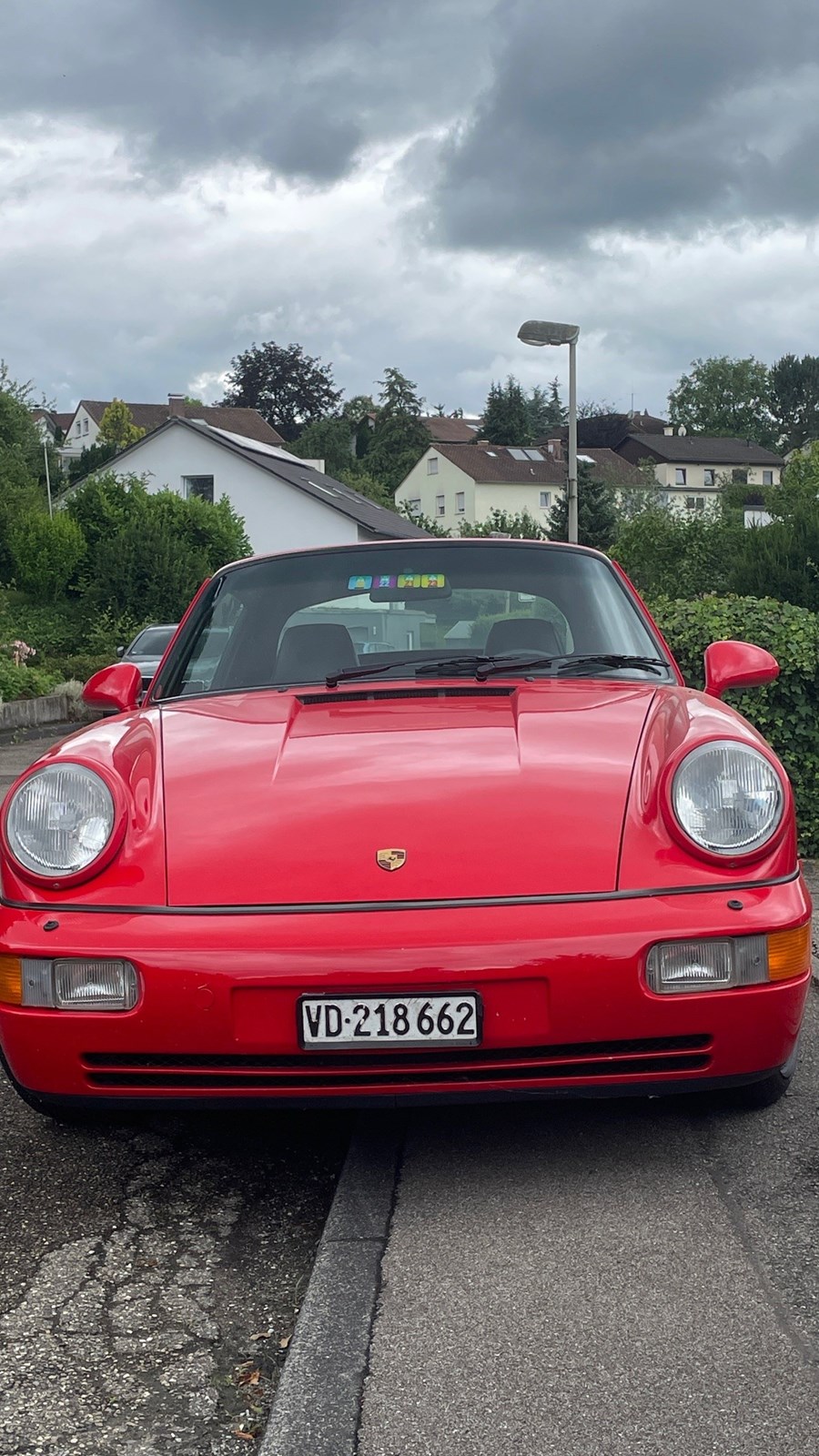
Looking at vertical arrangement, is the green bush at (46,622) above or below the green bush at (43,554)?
below

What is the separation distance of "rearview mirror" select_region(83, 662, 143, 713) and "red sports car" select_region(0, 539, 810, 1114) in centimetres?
90

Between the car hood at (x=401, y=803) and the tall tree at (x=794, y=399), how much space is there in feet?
418

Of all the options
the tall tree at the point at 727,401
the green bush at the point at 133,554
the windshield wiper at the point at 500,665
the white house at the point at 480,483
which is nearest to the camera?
the windshield wiper at the point at 500,665

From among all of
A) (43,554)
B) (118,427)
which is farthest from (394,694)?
(118,427)

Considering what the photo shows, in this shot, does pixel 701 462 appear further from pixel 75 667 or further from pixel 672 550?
pixel 75 667

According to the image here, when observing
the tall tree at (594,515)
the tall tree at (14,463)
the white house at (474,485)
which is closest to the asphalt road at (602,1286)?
the tall tree at (14,463)

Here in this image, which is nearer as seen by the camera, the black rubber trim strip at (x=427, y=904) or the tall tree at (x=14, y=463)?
the black rubber trim strip at (x=427, y=904)

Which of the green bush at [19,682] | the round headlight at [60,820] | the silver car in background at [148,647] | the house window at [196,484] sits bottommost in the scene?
the green bush at [19,682]

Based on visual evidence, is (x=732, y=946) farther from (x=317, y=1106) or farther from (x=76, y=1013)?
(x=76, y=1013)

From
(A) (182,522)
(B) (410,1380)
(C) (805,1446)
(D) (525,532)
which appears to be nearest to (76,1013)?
(B) (410,1380)

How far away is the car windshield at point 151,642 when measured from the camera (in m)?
20.2

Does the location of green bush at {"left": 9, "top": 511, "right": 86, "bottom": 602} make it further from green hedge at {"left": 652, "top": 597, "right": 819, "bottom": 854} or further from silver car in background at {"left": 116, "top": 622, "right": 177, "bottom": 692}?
green hedge at {"left": 652, "top": 597, "right": 819, "bottom": 854}

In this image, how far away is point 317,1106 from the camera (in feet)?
9.48

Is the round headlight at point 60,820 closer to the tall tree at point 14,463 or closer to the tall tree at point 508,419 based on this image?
the tall tree at point 14,463
